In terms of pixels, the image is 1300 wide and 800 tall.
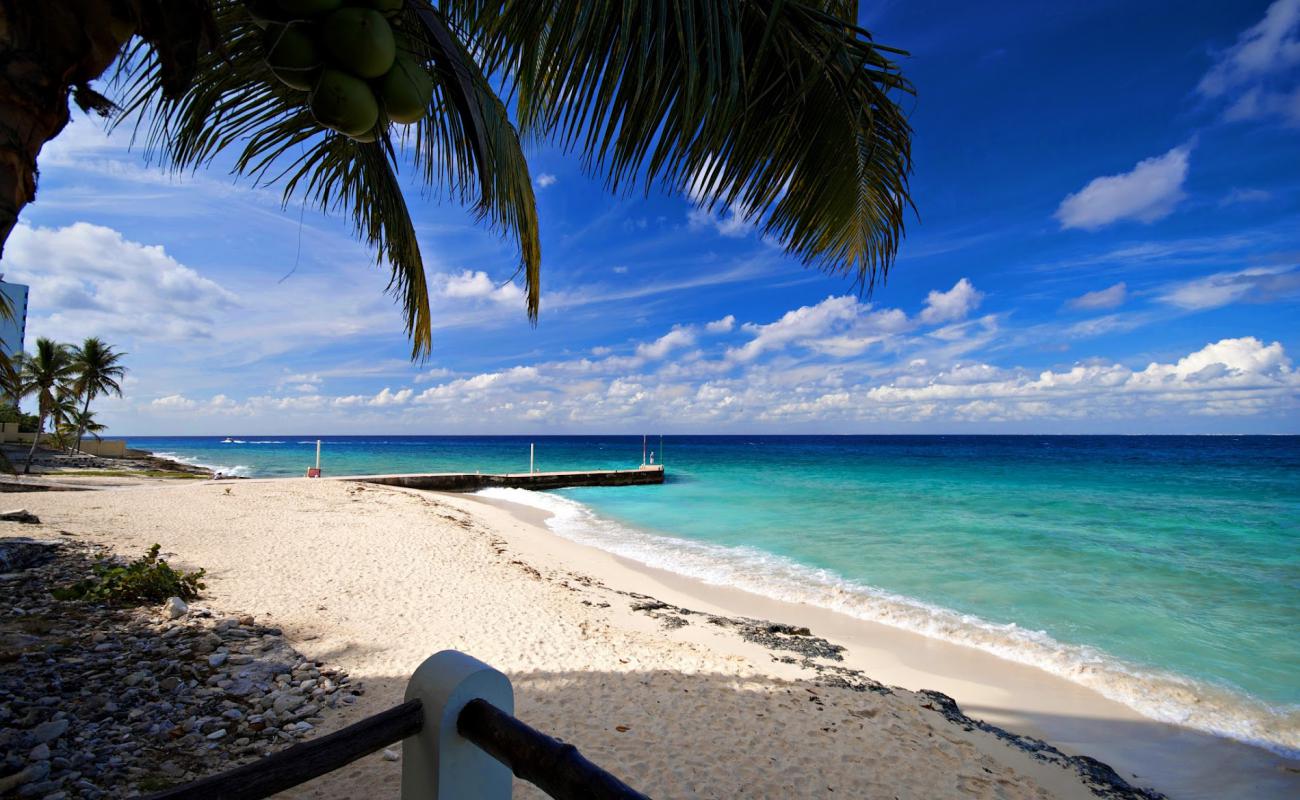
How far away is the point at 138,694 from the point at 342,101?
440cm

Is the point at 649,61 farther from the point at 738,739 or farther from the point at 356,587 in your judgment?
the point at 356,587

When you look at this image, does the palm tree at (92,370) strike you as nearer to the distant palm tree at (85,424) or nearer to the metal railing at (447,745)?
the distant palm tree at (85,424)

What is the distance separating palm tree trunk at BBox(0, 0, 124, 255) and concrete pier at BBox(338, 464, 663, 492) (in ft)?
70.9

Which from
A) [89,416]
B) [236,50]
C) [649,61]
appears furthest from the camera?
[89,416]

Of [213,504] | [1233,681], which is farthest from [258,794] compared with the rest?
[213,504]

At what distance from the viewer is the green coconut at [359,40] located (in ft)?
2.86

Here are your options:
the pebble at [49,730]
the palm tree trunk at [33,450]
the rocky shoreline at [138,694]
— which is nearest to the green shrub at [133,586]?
the rocky shoreline at [138,694]

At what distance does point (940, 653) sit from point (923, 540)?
7716mm

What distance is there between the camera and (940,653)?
6793 millimetres

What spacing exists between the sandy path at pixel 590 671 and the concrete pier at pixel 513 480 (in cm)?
1234

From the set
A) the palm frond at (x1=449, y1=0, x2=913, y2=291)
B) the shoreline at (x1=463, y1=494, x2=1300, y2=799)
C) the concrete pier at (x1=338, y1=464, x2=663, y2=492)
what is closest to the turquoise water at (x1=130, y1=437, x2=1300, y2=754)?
the shoreline at (x1=463, y1=494, x2=1300, y2=799)

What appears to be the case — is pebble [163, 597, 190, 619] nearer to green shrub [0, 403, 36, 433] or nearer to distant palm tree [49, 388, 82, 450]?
distant palm tree [49, 388, 82, 450]

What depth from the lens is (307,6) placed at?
0.86 metres

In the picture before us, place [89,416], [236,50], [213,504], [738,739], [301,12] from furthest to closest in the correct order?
[89,416] → [213,504] → [738,739] → [236,50] → [301,12]
